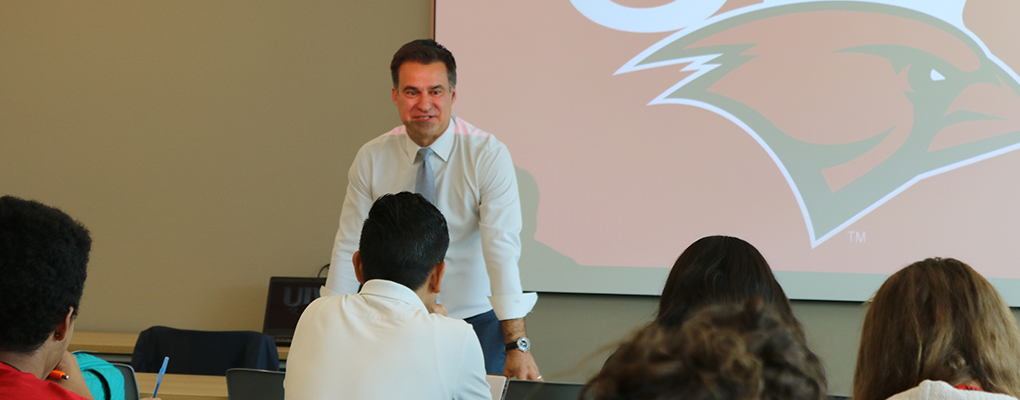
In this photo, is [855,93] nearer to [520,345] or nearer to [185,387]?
[520,345]

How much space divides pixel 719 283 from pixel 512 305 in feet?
2.56

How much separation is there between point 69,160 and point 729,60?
129 inches

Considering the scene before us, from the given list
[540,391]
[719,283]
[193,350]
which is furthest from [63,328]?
[193,350]

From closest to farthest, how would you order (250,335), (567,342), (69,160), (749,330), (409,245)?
(749,330)
(409,245)
(250,335)
(567,342)
(69,160)

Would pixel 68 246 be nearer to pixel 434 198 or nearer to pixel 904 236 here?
pixel 434 198

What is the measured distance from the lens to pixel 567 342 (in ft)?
10.7

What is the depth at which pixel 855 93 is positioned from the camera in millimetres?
3076

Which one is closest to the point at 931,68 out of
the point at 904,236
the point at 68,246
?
the point at 904,236

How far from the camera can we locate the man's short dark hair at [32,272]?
3.10 ft

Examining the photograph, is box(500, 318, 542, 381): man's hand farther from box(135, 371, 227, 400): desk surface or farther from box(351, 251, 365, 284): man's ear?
box(135, 371, 227, 400): desk surface

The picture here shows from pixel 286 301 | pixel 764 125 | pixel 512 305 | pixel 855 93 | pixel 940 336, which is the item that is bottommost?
pixel 286 301

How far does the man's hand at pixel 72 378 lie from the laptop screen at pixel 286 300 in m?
2.03

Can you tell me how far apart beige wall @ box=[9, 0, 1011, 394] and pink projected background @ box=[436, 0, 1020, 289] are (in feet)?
2.06

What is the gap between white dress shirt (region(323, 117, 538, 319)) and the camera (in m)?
2.06
